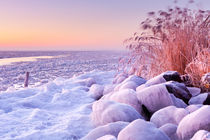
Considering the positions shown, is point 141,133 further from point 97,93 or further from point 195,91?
point 97,93

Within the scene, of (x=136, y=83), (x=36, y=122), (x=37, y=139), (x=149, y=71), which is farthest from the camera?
(x=149, y=71)

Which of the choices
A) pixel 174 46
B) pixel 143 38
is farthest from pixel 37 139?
pixel 143 38

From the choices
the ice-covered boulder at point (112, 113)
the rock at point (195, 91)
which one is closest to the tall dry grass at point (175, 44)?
the rock at point (195, 91)

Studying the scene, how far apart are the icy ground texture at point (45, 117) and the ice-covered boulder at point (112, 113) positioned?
13 centimetres

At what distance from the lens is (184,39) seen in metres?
3.17

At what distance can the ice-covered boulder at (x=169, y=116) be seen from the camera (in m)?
1.69

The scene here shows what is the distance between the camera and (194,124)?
1.42 meters

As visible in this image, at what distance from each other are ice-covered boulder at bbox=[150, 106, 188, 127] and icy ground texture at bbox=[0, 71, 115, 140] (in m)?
0.55

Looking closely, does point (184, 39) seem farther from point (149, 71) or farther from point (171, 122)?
point (171, 122)

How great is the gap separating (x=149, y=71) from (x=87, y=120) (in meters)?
1.78

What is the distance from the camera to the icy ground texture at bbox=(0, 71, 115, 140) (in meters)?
1.76

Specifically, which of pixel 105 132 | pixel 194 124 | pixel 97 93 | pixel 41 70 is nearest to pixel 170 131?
pixel 194 124

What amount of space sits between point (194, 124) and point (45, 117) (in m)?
1.39

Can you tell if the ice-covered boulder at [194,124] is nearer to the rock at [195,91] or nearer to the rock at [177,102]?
the rock at [177,102]
